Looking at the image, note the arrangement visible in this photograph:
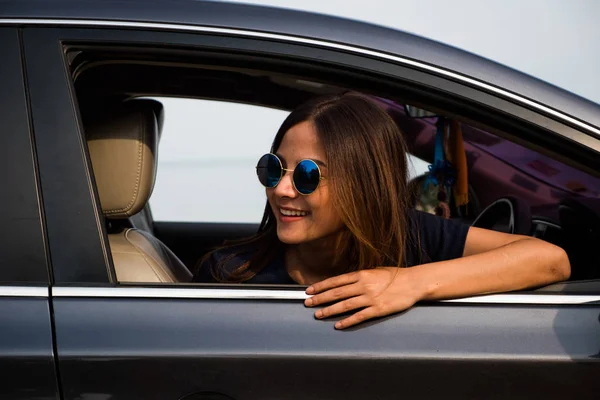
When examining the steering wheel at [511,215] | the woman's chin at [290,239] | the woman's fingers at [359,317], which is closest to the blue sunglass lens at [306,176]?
the woman's chin at [290,239]

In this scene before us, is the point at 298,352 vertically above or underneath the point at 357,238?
underneath

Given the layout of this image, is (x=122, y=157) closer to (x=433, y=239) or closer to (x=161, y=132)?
(x=161, y=132)

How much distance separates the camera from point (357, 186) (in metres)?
1.88

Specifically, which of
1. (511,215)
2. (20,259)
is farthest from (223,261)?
(511,215)

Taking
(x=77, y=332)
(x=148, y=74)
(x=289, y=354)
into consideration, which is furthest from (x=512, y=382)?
(x=148, y=74)

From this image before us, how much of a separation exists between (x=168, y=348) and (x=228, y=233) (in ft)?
6.51

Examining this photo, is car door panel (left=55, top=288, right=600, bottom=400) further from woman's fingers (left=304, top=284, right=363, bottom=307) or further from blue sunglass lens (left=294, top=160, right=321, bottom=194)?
blue sunglass lens (left=294, top=160, right=321, bottom=194)

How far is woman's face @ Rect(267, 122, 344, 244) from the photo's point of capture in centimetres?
185

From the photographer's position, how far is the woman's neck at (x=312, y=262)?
2.00 metres

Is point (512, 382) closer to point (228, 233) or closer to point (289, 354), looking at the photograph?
point (289, 354)

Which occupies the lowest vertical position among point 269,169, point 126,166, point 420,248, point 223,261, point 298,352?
point 298,352

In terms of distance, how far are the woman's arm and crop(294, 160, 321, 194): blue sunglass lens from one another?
0.22m

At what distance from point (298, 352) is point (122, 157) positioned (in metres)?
0.69

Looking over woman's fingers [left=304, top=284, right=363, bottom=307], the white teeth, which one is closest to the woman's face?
the white teeth
